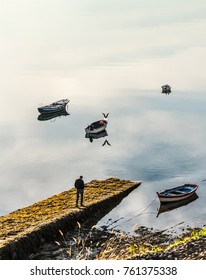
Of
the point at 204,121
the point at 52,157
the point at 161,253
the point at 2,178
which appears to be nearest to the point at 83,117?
the point at 204,121

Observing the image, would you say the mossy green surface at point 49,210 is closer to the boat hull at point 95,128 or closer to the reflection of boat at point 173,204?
the reflection of boat at point 173,204

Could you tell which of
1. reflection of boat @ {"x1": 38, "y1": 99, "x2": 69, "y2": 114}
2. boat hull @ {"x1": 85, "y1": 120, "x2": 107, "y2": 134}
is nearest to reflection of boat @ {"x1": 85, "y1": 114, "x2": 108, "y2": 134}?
boat hull @ {"x1": 85, "y1": 120, "x2": 107, "y2": 134}

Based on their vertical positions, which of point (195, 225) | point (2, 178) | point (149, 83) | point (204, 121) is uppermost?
point (149, 83)

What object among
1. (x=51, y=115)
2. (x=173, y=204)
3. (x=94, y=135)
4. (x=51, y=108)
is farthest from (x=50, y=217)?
(x=51, y=115)

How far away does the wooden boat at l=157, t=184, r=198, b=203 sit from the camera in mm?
44875

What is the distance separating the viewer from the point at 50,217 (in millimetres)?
35219

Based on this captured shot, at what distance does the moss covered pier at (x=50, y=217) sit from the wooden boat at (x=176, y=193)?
288cm

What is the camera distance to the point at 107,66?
188 meters

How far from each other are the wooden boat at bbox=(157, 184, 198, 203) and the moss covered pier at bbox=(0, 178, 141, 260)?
288cm

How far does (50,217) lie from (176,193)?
562 inches

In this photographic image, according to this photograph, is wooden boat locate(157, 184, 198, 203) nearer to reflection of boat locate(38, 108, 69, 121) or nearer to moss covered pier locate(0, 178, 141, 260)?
moss covered pier locate(0, 178, 141, 260)

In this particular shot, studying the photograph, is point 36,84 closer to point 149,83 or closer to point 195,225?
point 149,83

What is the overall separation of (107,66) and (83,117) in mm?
89844
